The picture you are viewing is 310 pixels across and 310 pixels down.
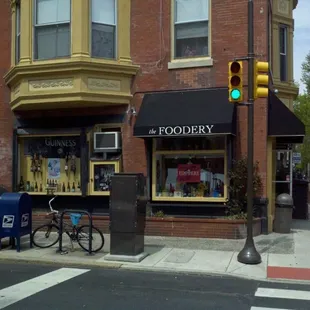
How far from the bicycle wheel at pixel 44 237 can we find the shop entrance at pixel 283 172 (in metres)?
8.07

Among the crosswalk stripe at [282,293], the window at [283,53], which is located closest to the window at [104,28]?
the crosswalk stripe at [282,293]

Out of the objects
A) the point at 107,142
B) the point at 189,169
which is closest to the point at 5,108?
the point at 107,142

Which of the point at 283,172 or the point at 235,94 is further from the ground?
the point at 235,94

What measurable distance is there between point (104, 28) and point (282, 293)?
8708 mm

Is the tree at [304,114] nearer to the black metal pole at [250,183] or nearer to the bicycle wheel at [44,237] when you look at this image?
the black metal pole at [250,183]

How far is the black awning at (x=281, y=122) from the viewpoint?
39.7ft

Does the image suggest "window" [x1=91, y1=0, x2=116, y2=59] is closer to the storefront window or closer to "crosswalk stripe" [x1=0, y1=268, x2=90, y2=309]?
the storefront window

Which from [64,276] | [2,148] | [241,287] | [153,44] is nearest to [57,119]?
[2,148]

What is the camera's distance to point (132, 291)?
276 inches

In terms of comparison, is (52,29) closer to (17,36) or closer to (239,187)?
(17,36)

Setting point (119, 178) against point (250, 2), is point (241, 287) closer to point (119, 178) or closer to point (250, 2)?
point (119, 178)

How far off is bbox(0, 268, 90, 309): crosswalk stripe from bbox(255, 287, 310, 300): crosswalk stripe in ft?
10.4

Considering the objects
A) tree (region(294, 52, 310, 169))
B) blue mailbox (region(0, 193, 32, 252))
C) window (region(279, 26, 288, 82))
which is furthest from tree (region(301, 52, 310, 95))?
blue mailbox (region(0, 193, 32, 252))

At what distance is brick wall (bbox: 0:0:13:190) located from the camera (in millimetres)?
14203
